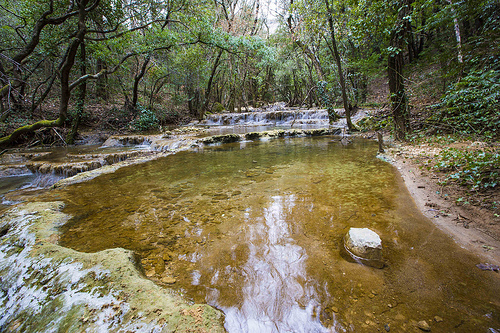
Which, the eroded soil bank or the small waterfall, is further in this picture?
the small waterfall

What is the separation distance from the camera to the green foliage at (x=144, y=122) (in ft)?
40.4

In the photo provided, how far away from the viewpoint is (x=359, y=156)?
557cm

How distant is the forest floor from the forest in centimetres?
115

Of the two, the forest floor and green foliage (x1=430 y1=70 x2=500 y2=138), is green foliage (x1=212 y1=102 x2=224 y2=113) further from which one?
the forest floor

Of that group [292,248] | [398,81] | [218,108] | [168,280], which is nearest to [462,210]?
[292,248]

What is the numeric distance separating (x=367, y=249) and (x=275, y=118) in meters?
14.3

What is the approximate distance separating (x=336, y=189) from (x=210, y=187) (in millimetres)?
2204

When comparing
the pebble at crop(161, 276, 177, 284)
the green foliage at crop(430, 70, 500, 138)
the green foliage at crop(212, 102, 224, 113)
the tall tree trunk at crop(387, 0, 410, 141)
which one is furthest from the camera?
the green foliage at crop(212, 102, 224, 113)

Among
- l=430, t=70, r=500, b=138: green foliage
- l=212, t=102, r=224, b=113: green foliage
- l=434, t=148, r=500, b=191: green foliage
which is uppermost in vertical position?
l=212, t=102, r=224, b=113: green foliage

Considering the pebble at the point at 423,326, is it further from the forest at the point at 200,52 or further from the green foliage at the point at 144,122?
the green foliage at the point at 144,122

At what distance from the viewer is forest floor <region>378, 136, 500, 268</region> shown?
1969mm

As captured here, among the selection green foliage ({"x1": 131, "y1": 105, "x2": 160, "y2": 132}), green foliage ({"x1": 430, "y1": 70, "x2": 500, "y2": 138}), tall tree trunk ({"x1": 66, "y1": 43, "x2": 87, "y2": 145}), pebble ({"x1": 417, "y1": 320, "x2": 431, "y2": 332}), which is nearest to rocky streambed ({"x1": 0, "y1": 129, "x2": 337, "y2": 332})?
pebble ({"x1": 417, "y1": 320, "x2": 431, "y2": 332})

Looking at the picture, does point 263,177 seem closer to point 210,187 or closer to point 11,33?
point 210,187

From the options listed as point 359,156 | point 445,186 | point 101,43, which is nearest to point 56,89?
point 101,43
